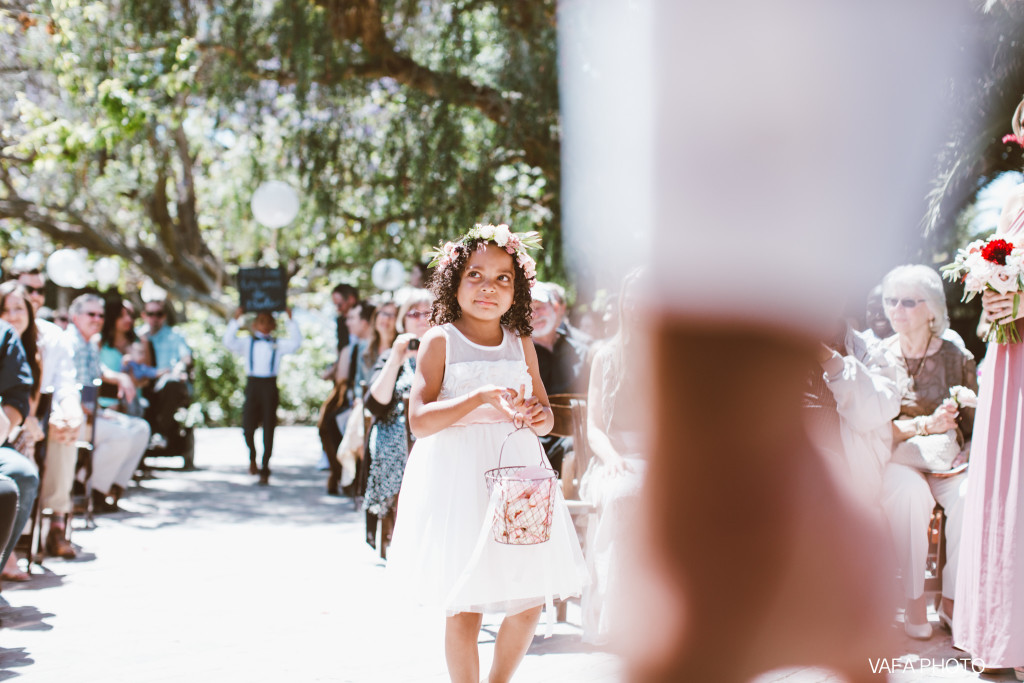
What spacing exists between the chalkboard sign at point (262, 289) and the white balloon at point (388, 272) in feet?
10.5

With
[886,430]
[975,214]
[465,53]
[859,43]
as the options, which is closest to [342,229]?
[465,53]

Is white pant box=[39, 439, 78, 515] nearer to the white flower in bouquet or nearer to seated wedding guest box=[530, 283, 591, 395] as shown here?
seated wedding guest box=[530, 283, 591, 395]

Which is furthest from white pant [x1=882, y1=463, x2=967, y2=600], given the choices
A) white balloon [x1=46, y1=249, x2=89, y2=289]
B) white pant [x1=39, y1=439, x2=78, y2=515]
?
white balloon [x1=46, y1=249, x2=89, y2=289]

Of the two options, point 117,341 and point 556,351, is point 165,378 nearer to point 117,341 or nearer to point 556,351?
point 117,341

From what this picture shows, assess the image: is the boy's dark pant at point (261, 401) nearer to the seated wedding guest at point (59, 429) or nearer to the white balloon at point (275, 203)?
the white balloon at point (275, 203)

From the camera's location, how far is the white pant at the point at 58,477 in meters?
6.38

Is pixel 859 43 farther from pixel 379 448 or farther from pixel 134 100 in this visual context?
pixel 134 100

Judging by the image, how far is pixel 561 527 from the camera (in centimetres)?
323

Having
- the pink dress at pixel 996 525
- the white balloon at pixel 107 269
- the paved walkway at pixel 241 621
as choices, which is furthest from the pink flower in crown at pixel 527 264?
the white balloon at pixel 107 269

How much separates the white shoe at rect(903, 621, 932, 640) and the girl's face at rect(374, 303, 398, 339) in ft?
15.0

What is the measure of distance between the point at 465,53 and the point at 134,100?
3.66 m

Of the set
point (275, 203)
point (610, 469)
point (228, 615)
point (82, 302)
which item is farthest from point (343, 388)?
point (610, 469)

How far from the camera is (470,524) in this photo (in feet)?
10.2

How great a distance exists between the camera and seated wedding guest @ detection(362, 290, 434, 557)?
240 inches
